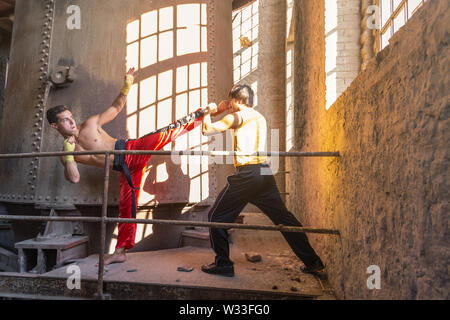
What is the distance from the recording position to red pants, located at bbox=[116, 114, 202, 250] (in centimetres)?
313

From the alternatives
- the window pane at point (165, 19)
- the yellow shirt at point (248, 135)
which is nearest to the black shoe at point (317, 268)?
the yellow shirt at point (248, 135)

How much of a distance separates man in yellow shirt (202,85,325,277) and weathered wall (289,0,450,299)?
0.94ft

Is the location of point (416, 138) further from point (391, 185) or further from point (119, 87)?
point (119, 87)

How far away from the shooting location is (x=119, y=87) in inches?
145

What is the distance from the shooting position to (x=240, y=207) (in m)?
2.72

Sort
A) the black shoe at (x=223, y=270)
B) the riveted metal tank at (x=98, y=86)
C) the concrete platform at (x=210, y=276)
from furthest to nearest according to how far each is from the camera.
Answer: the riveted metal tank at (x=98, y=86)
the black shoe at (x=223, y=270)
the concrete platform at (x=210, y=276)

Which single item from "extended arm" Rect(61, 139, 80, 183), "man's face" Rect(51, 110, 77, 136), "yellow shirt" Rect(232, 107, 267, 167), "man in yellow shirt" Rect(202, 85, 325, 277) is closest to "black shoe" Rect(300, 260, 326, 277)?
"man in yellow shirt" Rect(202, 85, 325, 277)

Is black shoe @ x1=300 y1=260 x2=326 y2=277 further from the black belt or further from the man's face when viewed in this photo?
the man's face

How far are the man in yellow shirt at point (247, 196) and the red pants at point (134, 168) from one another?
2.56 ft

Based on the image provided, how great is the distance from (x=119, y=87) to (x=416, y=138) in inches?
132

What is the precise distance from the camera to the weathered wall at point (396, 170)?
1145mm

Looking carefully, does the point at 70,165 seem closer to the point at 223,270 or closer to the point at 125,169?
the point at 125,169

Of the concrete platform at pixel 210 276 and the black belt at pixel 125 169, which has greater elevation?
the black belt at pixel 125 169

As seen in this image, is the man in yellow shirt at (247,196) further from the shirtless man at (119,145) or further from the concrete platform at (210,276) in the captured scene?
the shirtless man at (119,145)
